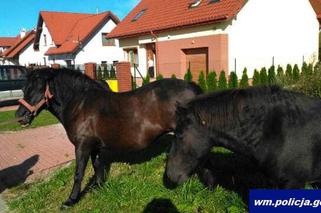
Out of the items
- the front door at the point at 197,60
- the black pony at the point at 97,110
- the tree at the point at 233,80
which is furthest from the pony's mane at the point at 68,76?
the front door at the point at 197,60

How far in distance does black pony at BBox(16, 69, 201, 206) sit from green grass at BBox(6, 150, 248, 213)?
45cm

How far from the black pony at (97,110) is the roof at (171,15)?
1382 cm

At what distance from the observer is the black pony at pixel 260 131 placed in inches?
123

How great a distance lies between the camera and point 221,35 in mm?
18344

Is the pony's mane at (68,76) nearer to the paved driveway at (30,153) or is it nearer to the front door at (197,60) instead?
the paved driveway at (30,153)

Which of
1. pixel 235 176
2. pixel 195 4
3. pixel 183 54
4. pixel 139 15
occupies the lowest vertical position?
pixel 235 176

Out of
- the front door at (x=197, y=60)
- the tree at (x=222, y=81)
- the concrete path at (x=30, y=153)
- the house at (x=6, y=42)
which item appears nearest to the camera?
the concrete path at (x=30, y=153)

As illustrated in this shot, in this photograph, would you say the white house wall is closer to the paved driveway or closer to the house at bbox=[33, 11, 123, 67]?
the house at bbox=[33, 11, 123, 67]

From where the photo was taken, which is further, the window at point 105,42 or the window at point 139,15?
the window at point 105,42

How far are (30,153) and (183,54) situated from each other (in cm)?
1437

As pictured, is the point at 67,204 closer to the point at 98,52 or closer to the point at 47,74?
the point at 47,74

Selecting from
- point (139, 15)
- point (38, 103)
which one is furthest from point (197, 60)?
point (38, 103)

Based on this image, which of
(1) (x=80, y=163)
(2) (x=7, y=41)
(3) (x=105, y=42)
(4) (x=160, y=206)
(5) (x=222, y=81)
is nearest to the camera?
(4) (x=160, y=206)

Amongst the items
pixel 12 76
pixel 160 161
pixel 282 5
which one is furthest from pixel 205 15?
pixel 160 161
